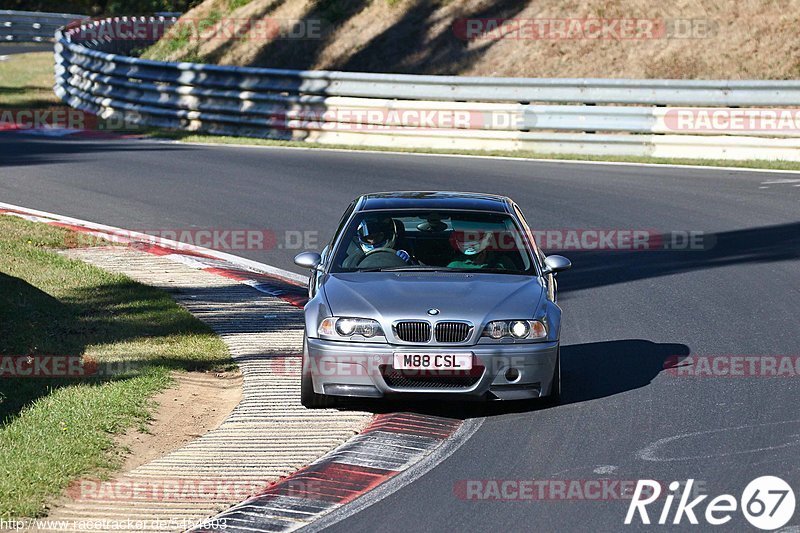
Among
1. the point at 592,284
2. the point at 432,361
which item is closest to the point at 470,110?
the point at 592,284

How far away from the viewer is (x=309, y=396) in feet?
28.0

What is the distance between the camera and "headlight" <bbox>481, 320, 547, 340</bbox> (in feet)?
27.3

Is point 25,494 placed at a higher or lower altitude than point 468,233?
lower

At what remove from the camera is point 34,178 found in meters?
19.5

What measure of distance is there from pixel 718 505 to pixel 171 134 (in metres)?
20.8

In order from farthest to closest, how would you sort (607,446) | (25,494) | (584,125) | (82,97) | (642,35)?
(82,97), (642,35), (584,125), (607,446), (25,494)

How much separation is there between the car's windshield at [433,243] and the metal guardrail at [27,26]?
1812 inches

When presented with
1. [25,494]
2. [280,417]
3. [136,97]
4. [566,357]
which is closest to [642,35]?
[136,97]

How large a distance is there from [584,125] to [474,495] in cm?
1636

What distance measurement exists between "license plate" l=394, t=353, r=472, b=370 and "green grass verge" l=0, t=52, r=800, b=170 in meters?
13.7

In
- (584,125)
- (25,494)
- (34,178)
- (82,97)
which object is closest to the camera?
(25,494)

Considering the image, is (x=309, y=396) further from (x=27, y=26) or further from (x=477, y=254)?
(x=27, y=26)

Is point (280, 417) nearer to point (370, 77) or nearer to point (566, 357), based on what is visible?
point (566, 357)

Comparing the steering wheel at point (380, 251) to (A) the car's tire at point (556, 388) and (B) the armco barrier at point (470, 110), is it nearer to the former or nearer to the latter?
(A) the car's tire at point (556, 388)
